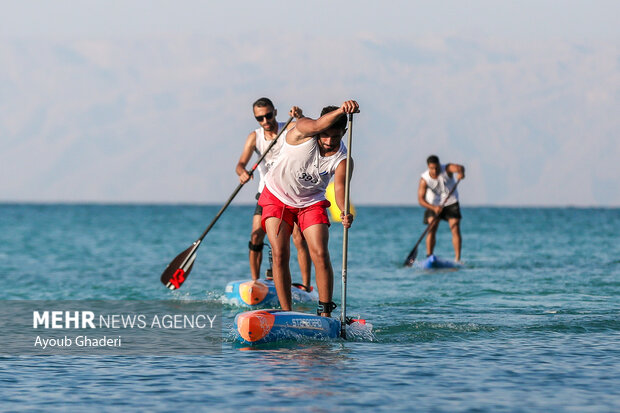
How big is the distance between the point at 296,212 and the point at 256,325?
3.76 feet

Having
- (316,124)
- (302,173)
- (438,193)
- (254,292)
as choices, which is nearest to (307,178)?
(302,173)

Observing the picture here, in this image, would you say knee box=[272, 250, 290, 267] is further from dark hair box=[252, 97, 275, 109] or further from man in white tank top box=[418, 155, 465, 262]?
man in white tank top box=[418, 155, 465, 262]

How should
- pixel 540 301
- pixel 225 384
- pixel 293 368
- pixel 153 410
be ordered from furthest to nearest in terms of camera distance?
pixel 540 301
pixel 293 368
pixel 225 384
pixel 153 410

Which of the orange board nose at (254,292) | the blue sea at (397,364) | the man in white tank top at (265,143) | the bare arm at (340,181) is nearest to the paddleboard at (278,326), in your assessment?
the blue sea at (397,364)

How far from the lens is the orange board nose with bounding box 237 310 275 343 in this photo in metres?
9.10

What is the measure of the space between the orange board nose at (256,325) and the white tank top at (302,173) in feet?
3.54

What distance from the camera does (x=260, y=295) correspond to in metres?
12.8

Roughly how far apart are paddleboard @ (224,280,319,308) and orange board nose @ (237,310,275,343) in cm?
361

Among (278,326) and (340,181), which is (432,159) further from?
(278,326)

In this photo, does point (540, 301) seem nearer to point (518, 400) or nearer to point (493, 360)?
point (493, 360)

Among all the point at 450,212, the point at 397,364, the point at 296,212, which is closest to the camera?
the point at 397,364

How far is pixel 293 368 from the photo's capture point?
8.09m

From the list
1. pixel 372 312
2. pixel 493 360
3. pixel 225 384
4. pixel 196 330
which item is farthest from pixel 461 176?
pixel 225 384

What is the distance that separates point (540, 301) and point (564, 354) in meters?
4.90
